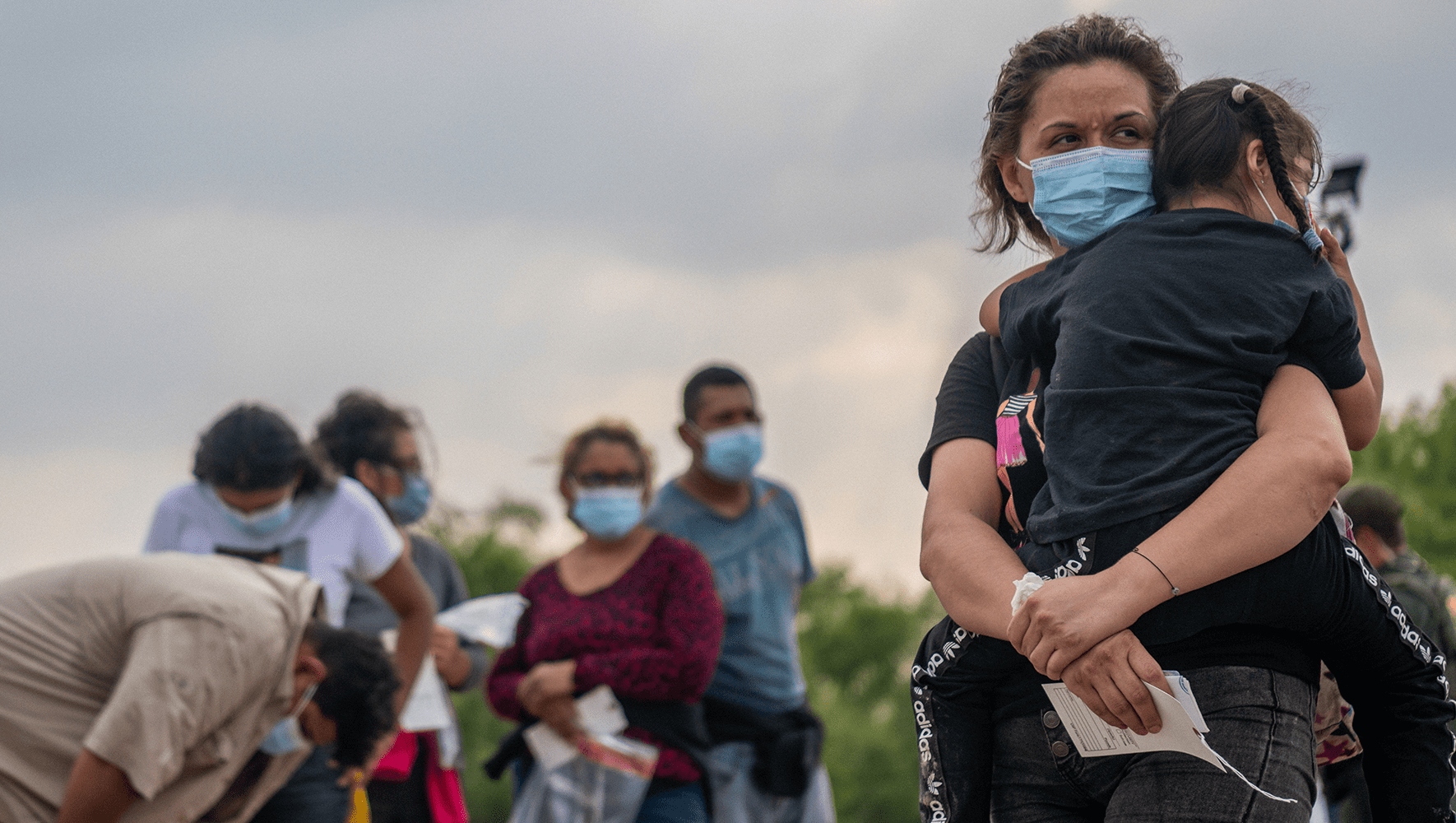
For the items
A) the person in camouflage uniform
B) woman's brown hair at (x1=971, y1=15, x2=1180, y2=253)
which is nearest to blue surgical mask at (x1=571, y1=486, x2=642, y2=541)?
the person in camouflage uniform

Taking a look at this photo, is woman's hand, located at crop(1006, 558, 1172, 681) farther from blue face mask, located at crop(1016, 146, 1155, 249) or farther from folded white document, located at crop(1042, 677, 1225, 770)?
blue face mask, located at crop(1016, 146, 1155, 249)

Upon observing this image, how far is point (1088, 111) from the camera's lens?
7.01 ft

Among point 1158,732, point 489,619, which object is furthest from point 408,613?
point 1158,732

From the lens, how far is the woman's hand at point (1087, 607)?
5.62 feet

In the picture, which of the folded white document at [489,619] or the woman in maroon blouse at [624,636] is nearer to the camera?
the woman in maroon blouse at [624,636]

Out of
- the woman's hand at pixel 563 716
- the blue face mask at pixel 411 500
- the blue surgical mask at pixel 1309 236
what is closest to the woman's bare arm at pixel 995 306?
the blue surgical mask at pixel 1309 236

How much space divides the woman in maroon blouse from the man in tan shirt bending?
1078 mm

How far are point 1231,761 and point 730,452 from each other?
13.8 ft

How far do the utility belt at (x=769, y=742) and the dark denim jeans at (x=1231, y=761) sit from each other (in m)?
3.45

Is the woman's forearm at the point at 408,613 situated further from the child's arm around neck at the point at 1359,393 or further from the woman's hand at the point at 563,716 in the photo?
the child's arm around neck at the point at 1359,393

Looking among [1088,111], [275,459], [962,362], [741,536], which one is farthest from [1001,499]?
[741,536]

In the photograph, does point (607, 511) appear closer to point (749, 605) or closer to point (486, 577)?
point (749, 605)

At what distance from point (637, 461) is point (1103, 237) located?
3.81 metres

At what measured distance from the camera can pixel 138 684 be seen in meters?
3.62
